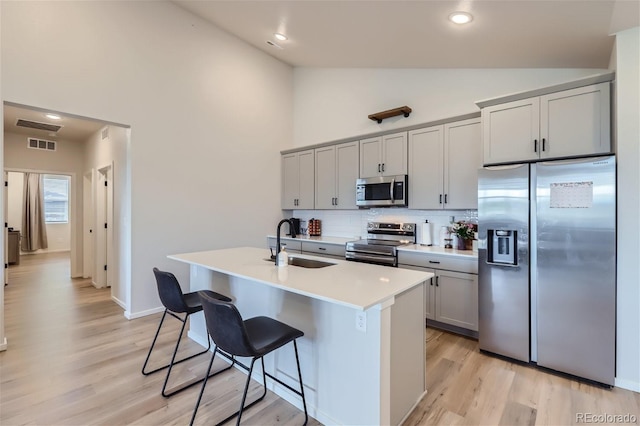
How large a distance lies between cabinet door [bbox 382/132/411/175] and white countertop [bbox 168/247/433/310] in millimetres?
1905

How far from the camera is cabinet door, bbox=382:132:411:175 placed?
12.7ft

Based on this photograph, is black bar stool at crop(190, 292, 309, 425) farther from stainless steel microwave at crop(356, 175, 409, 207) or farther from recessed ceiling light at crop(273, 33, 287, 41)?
recessed ceiling light at crop(273, 33, 287, 41)

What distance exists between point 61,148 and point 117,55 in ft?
12.1

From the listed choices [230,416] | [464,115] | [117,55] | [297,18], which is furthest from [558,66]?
[117,55]

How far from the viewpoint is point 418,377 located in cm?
202

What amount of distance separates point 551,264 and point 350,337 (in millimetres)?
1813

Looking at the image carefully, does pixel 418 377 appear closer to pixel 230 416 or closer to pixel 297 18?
pixel 230 416

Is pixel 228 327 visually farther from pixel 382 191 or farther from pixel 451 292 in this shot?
pixel 382 191

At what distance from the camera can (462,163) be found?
3.41 m

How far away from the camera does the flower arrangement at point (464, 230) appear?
336cm

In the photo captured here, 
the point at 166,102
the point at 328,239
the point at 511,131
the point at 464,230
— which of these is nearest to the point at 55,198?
the point at 166,102

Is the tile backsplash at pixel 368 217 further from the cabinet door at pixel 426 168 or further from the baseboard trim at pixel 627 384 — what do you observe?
the baseboard trim at pixel 627 384

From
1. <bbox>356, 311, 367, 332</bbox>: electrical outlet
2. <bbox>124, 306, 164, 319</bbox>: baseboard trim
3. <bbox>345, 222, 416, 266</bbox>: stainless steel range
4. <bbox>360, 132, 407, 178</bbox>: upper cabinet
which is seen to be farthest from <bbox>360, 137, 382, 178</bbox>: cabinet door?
<bbox>124, 306, 164, 319</bbox>: baseboard trim

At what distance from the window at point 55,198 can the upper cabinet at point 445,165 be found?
1008 centimetres
